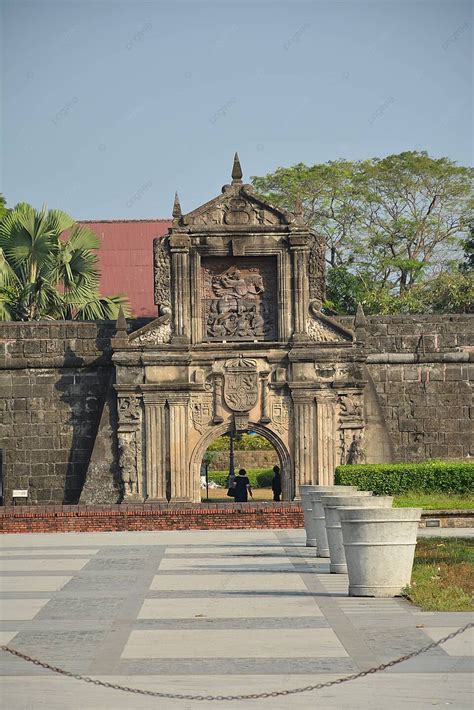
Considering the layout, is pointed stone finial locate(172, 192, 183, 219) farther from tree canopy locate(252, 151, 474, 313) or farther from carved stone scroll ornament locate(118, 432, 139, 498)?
tree canopy locate(252, 151, 474, 313)

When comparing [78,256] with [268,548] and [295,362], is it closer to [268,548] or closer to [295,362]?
[295,362]

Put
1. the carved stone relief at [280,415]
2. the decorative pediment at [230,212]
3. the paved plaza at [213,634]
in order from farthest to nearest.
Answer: the carved stone relief at [280,415], the decorative pediment at [230,212], the paved plaza at [213,634]

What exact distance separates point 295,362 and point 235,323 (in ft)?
5.00

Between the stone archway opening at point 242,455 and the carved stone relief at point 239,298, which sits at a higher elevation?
the carved stone relief at point 239,298

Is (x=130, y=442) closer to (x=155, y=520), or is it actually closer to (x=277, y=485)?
(x=277, y=485)

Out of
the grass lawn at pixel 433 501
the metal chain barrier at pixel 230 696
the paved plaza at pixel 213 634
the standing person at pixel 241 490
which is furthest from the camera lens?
the standing person at pixel 241 490

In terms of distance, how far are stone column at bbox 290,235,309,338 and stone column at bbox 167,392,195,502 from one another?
2772 millimetres

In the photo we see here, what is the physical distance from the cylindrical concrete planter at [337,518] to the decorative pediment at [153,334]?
12.5m

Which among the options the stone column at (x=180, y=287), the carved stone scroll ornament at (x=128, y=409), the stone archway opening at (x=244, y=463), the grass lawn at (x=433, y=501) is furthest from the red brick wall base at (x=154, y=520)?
the stone archway opening at (x=244, y=463)

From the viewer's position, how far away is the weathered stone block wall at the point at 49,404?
29.8 metres

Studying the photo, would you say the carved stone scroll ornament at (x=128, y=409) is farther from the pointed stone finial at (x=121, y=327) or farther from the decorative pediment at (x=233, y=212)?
the decorative pediment at (x=233, y=212)

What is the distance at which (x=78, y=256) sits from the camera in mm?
33344

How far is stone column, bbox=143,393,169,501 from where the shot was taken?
2836cm

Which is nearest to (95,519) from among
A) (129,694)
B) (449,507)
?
(449,507)
